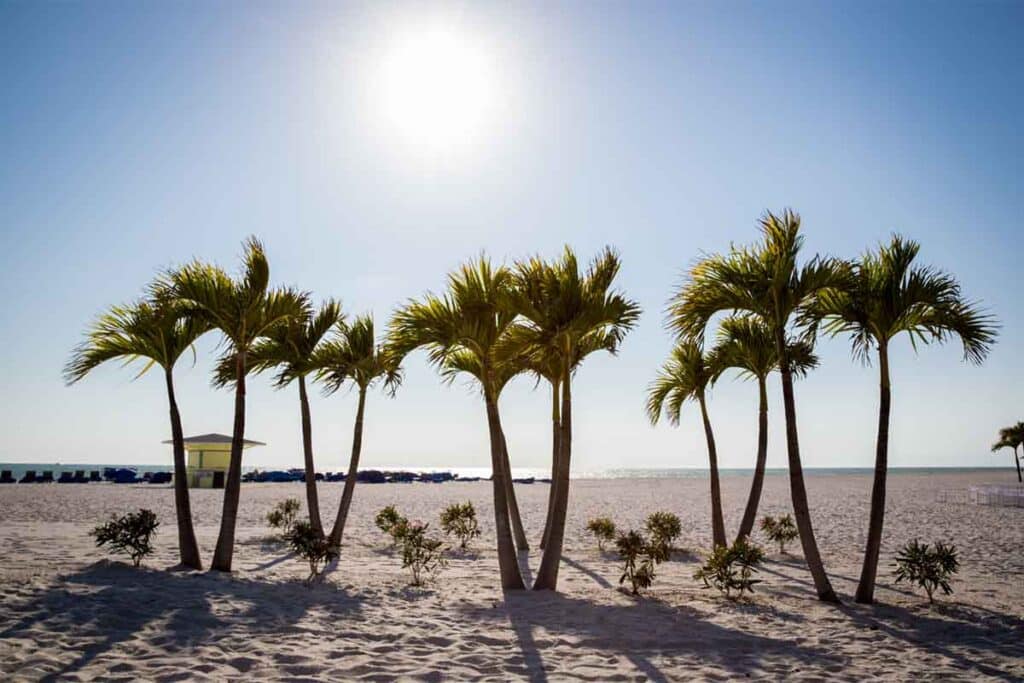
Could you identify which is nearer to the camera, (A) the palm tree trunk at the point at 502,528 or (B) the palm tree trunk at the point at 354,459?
(A) the palm tree trunk at the point at 502,528

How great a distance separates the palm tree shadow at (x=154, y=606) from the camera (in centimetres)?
618

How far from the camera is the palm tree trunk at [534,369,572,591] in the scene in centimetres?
972

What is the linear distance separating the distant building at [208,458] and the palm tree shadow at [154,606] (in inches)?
900

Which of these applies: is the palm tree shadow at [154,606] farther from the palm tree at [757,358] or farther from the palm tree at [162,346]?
the palm tree at [757,358]

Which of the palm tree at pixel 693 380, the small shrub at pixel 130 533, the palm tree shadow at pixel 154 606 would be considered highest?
the palm tree at pixel 693 380

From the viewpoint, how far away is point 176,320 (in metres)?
10.5

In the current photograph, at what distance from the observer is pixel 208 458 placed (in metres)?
34.8

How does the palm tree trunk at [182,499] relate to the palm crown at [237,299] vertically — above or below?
below

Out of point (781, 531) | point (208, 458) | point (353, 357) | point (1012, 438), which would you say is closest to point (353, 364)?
point (353, 357)

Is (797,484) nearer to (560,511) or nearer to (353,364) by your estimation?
(560,511)

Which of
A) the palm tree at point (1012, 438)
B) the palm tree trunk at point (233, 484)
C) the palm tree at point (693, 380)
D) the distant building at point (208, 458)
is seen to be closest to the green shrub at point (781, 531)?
→ the palm tree at point (693, 380)

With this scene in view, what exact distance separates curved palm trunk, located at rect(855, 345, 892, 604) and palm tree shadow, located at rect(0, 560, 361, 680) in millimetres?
6924

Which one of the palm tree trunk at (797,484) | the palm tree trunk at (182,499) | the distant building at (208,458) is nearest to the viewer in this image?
the palm tree trunk at (797,484)

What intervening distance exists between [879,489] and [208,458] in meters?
33.2
